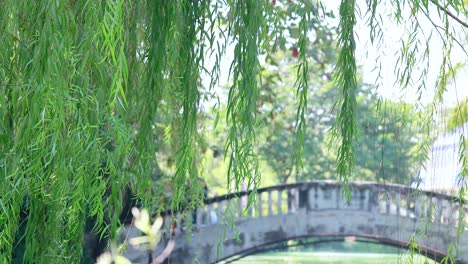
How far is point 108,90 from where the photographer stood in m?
2.87

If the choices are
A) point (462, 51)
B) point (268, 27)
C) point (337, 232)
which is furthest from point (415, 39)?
point (337, 232)

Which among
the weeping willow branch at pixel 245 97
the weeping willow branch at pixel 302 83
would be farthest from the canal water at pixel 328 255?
the weeping willow branch at pixel 245 97

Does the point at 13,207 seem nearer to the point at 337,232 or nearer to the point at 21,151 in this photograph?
the point at 21,151

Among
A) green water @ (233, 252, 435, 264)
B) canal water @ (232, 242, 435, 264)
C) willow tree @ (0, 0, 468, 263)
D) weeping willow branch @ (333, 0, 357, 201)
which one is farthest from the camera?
canal water @ (232, 242, 435, 264)

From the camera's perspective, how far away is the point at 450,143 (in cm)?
459

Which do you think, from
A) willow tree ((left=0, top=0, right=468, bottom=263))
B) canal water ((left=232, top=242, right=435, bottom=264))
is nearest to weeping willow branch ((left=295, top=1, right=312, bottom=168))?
willow tree ((left=0, top=0, right=468, bottom=263))

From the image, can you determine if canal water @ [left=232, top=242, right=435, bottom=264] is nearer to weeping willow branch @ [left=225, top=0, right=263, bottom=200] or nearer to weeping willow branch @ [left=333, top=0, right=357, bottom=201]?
weeping willow branch @ [left=333, top=0, right=357, bottom=201]

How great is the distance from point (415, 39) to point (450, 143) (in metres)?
1.10

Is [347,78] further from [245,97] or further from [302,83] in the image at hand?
[245,97]

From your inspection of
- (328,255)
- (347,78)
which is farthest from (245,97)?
(328,255)

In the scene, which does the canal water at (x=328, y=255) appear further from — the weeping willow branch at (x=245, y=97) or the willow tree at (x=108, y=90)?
the weeping willow branch at (x=245, y=97)

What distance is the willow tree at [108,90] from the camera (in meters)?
2.47

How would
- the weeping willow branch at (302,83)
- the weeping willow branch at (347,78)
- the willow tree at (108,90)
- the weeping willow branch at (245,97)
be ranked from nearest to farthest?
the willow tree at (108,90), the weeping willow branch at (245,97), the weeping willow branch at (302,83), the weeping willow branch at (347,78)

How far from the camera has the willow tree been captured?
2.47 meters
